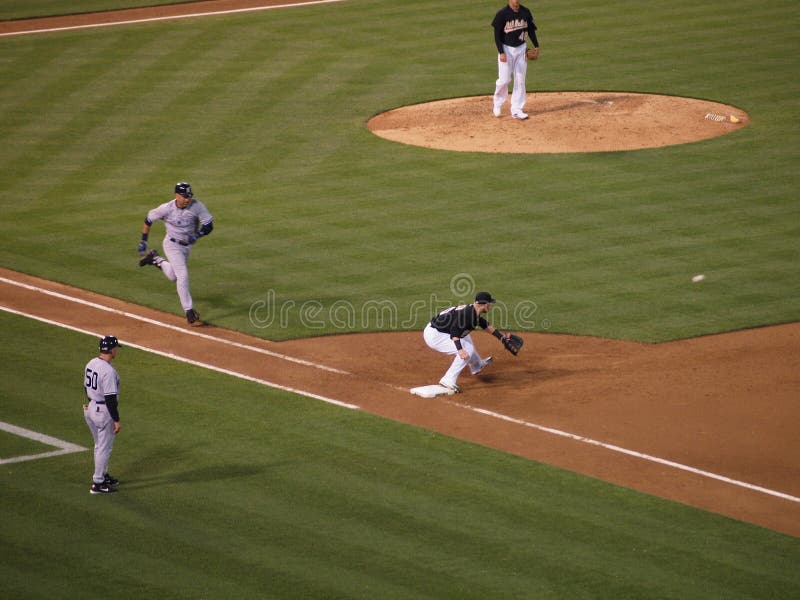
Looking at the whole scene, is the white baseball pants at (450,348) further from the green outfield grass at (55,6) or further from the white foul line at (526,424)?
the green outfield grass at (55,6)

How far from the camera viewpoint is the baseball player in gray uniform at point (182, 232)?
61.1 ft

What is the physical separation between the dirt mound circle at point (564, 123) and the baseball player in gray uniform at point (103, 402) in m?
15.2

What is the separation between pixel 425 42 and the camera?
117 feet

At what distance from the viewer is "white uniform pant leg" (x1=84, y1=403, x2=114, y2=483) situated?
43.7ft

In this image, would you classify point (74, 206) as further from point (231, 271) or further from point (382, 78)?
point (382, 78)

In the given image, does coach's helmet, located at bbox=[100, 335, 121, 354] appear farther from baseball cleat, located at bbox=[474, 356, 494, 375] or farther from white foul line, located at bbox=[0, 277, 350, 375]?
baseball cleat, located at bbox=[474, 356, 494, 375]

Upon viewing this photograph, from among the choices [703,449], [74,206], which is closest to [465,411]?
[703,449]

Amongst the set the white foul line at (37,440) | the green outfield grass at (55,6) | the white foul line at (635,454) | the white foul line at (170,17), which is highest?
the green outfield grass at (55,6)

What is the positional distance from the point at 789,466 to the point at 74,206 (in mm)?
15781

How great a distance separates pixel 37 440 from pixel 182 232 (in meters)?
4.78

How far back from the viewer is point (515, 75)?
27812 mm

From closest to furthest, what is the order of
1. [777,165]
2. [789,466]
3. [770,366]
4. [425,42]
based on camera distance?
[789,466] → [770,366] → [777,165] → [425,42]

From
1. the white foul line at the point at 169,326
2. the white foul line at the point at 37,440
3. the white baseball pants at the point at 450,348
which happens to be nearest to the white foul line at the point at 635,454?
the white baseball pants at the point at 450,348

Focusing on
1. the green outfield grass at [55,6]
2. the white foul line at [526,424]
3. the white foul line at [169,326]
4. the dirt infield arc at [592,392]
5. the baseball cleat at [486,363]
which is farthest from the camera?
the green outfield grass at [55,6]
